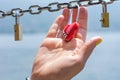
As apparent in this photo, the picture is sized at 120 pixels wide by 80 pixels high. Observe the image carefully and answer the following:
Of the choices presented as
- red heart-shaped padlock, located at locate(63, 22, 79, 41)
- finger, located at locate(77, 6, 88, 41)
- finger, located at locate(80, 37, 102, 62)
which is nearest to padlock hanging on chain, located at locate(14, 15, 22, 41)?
finger, located at locate(77, 6, 88, 41)

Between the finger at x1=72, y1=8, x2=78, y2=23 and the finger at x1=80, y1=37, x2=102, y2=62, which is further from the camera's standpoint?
the finger at x1=72, y1=8, x2=78, y2=23

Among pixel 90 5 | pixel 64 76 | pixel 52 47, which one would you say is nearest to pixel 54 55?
pixel 52 47

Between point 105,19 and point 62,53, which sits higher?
point 105,19

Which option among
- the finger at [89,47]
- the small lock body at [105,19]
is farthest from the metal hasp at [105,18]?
the finger at [89,47]

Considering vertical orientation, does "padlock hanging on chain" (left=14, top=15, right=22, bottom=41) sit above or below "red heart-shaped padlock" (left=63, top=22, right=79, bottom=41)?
below


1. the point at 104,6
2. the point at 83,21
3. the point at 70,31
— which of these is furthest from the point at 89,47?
the point at 104,6

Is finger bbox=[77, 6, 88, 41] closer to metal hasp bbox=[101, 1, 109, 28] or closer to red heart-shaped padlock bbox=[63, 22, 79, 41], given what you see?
red heart-shaped padlock bbox=[63, 22, 79, 41]

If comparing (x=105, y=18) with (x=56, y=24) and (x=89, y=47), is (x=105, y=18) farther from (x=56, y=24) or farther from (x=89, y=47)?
(x=89, y=47)

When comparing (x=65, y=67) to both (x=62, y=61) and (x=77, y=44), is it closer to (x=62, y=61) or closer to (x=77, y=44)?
(x=62, y=61)
